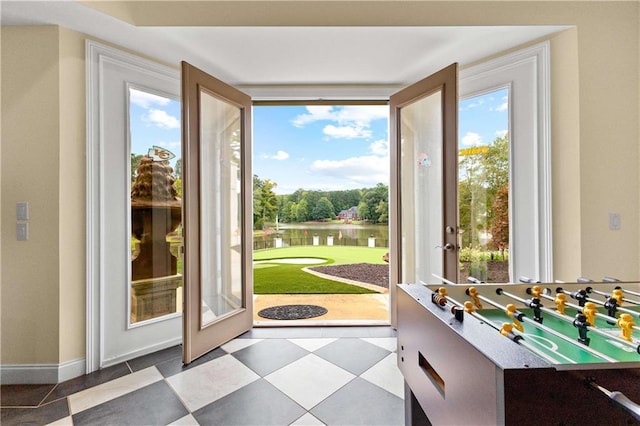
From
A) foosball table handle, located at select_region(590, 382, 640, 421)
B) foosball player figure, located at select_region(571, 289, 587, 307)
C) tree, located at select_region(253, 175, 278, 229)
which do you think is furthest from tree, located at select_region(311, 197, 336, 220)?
foosball table handle, located at select_region(590, 382, 640, 421)

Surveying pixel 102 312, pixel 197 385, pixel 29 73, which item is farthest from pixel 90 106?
pixel 197 385

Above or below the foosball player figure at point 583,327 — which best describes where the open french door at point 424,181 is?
above

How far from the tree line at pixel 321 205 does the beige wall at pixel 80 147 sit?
642cm

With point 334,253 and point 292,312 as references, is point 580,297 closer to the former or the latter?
point 292,312

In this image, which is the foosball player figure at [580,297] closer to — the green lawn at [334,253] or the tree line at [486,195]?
the tree line at [486,195]

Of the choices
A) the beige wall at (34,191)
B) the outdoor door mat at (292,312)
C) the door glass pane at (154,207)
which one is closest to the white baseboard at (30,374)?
the beige wall at (34,191)

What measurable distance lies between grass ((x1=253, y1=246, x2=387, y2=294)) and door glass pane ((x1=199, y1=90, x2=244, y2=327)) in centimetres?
225

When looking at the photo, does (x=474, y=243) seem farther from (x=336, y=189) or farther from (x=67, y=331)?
(x=336, y=189)

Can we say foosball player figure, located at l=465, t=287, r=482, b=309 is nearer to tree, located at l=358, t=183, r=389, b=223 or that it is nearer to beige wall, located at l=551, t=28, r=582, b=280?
beige wall, located at l=551, t=28, r=582, b=280

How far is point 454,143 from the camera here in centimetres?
217

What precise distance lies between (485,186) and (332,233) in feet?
23.1

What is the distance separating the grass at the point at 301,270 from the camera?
5039 millimetres

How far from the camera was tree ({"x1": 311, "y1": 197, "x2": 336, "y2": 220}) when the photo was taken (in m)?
9.08

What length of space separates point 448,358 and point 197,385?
172 centimetres
